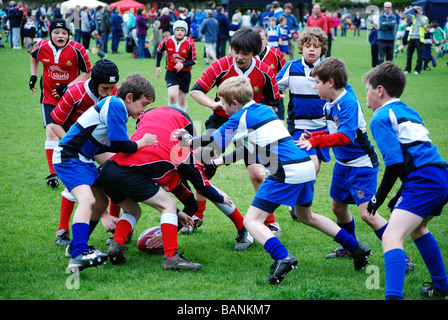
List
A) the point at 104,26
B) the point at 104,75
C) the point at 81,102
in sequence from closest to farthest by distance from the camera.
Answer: the point at 104,75 < the point at 81,102 < the point at 104,26

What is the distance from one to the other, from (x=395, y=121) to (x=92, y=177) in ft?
8.46

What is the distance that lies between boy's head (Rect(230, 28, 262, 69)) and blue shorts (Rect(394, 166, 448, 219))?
7.53 ft

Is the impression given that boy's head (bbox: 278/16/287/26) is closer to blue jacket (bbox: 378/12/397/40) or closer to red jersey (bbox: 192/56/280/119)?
blue jacket (bbox: 378/12/397/40)

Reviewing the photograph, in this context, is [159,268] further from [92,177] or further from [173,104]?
[173,104]

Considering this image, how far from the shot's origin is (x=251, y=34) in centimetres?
512

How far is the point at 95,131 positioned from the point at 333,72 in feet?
7.01

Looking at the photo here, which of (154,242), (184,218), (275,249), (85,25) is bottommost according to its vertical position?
(154,242)

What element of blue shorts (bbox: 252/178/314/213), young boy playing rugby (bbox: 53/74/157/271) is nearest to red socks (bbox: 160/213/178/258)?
young boy playing rugby (bbox: 53/74/157/271)

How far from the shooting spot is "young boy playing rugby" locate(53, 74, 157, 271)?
4.16 metres

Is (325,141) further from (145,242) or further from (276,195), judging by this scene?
(145,242)

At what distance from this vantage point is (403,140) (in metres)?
3.53

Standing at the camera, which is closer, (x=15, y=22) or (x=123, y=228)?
(x=123, y=228)

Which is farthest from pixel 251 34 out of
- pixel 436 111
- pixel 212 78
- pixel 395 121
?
pixel 436 111

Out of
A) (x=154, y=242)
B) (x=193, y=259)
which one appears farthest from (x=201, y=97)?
(x=193, y=259)
